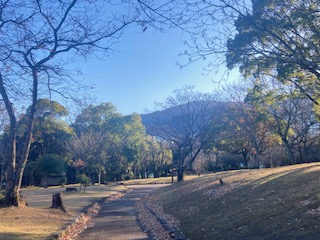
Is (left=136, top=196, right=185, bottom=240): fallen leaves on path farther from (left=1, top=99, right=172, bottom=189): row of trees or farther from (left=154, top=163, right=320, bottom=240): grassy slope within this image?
(left=1, top=99, right=172, bottom=189): row of trees

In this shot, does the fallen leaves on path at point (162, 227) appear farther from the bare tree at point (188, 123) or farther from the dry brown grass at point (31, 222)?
the bare tree at point (188, 123)

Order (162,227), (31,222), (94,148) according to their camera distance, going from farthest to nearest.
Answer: (94,148), (31,222), (162,227)

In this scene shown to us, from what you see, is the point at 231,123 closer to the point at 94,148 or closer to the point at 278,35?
the point at 94,148

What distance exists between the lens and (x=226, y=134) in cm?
3406

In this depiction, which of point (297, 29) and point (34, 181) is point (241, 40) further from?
point (34, 181)

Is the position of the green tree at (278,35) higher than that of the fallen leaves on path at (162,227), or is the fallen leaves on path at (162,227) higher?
the green tree at (278,35)

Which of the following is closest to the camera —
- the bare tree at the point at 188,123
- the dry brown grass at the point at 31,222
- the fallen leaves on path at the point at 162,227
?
the dry brown grass at the point at 31,222

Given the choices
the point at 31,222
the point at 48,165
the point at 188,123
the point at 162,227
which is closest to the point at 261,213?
the point at 162,227

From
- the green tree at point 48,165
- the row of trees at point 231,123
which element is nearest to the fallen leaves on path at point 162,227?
the row of trees at point 231,123

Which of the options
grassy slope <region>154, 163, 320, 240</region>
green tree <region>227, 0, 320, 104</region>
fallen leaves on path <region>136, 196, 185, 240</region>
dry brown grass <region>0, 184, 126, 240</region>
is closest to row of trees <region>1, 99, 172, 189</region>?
dry brown grass <region>0, 184, 126, 240</region>

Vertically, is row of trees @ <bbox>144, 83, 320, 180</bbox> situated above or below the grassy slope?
above

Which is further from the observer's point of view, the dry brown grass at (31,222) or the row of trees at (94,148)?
the row of trees at (94,148)

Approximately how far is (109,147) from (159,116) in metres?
20.1

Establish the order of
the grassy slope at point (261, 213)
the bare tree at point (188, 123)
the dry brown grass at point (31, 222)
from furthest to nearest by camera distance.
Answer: the bare tree at point (188, 123) → the dry brown grass at point (31, 222) → the grassy slope at point (261, 213)
